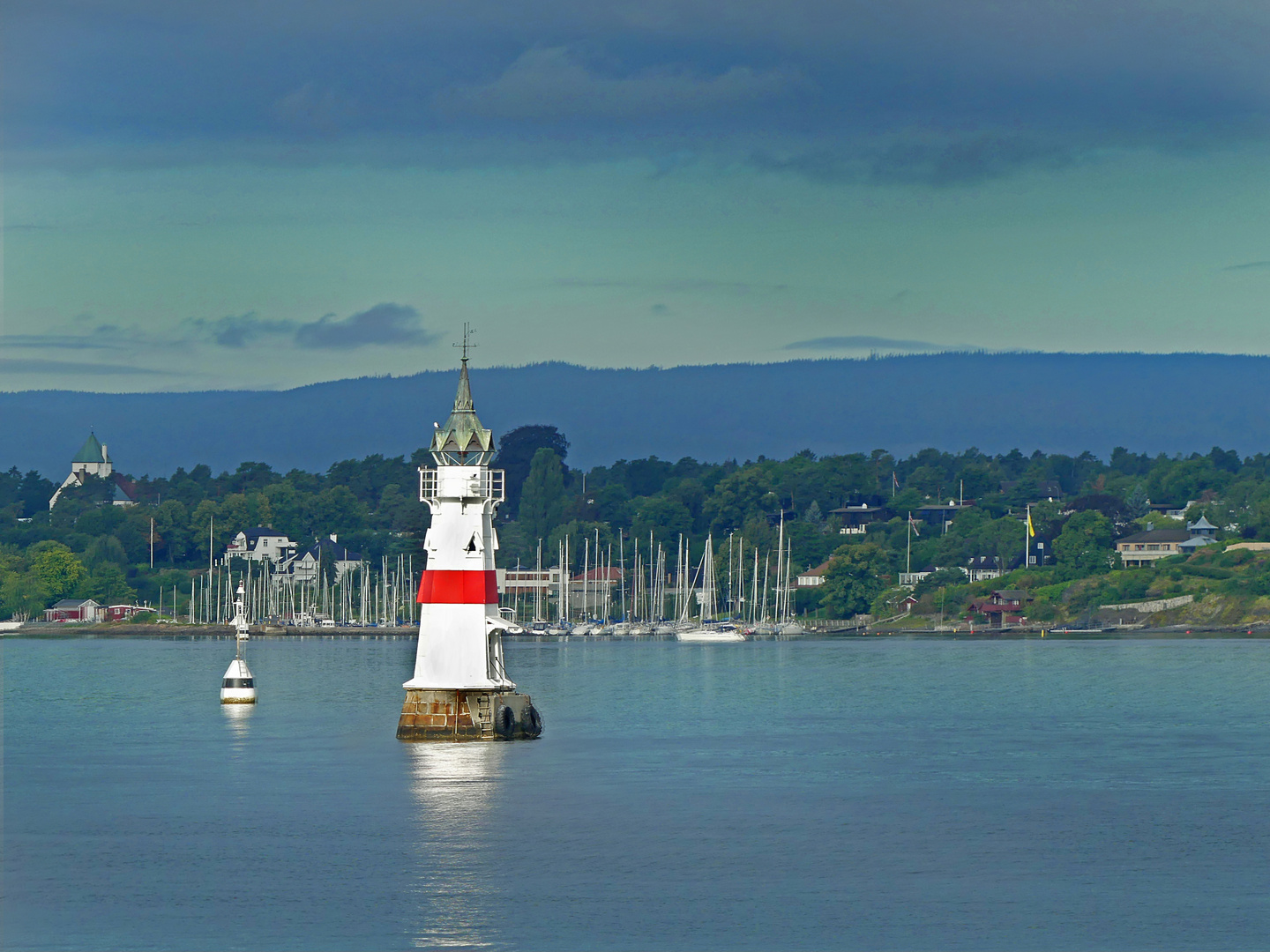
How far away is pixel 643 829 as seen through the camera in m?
42.9

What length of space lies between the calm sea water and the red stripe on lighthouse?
469 cm

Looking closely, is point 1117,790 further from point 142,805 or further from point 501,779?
point 142,805

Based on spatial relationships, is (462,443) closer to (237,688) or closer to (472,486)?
(472,486)

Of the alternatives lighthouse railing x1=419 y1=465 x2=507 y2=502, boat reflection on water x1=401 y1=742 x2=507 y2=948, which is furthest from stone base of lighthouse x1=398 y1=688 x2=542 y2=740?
lighthouse railing x1=419 y1=465 x2=507 y2=502

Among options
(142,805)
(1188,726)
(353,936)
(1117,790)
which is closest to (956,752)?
(1117,790)

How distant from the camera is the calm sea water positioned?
108 feet

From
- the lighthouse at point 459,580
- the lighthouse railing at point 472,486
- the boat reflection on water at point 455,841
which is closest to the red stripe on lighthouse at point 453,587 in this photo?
the lighthouse at point 459,580

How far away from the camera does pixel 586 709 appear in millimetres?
81312

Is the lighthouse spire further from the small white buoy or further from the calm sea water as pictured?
the small white buoy

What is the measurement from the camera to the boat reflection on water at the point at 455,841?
32.8 m

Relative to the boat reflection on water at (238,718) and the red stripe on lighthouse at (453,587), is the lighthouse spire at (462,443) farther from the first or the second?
the boat reflection on water at (238,718)

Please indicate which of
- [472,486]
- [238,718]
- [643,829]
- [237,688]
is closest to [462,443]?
[472,486]

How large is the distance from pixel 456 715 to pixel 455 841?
8.51 meters

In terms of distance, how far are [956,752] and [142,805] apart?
2766 centimetres
